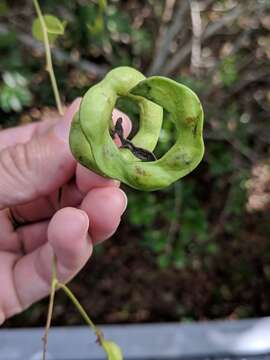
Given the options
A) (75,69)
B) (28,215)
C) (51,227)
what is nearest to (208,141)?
(75,69)

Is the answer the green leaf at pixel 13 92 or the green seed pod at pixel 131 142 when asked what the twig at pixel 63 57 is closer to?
the green leaf at pixel 13 92

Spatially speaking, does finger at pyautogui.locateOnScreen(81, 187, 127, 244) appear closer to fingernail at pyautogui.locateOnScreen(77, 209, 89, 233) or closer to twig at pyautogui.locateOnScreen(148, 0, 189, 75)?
fingernail at pyautogui.locateOnScreen(77, 209, 89, 233)

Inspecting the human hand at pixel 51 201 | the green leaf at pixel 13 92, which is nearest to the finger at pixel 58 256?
the human hand at pixel 51 201

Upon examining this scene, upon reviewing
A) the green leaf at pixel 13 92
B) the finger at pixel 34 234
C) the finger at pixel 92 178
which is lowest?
the finger at pixel 34 234

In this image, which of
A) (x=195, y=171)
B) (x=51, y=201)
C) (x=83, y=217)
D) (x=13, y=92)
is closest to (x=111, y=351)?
(x=83, y=217)

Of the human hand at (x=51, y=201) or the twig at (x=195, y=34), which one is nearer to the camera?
the human hand at (x=51, y=201)

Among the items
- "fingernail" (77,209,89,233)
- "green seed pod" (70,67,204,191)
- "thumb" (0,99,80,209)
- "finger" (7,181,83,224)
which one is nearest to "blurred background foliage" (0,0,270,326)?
"finger" (7,181,83,224)

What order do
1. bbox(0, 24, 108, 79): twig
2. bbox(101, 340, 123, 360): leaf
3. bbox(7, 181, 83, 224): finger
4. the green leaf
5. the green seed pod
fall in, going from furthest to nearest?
bbox(0, 24, 108, 79): twig → the green leaf → bbox(7, 181, 83, 224): finger → bbox(101, 340, 123, 360): leaf → the green seed pod
